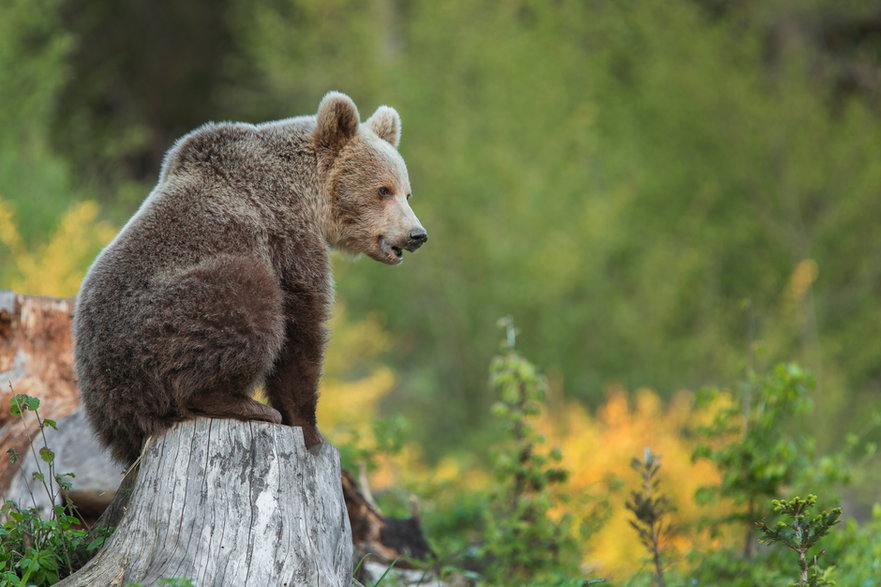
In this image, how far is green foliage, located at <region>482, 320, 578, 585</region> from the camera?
5.68 meters

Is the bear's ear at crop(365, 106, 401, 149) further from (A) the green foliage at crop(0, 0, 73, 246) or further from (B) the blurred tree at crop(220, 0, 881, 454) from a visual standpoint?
(B) the blurred tree at crop(220, 0, 881, 454)

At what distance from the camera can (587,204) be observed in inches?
543

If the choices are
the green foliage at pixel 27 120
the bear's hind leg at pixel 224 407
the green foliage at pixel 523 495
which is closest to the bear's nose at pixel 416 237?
the bear's hind leg at pixel 224 407

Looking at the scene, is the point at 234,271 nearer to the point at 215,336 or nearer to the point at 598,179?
the point at 215,336

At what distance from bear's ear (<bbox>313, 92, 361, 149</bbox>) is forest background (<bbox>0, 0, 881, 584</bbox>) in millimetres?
6628

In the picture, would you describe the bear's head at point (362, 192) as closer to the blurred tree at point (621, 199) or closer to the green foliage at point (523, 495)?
the green foliage at point (523, 495)

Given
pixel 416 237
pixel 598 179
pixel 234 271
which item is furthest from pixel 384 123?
pixel 598 179

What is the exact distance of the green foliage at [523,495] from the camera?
5.68 m

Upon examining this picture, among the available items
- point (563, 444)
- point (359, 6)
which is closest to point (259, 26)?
point (359, 6)

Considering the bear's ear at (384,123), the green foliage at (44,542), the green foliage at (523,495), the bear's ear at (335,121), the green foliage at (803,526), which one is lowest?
the green foliage at (44,542)

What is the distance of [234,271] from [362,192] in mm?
848

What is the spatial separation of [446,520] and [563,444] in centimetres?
326

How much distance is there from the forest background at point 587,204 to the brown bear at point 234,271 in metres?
6.52

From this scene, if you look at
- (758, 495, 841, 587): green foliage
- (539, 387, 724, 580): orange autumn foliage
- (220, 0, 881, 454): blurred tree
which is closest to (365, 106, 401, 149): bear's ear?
(758, 495, 841, 587): green foliage
